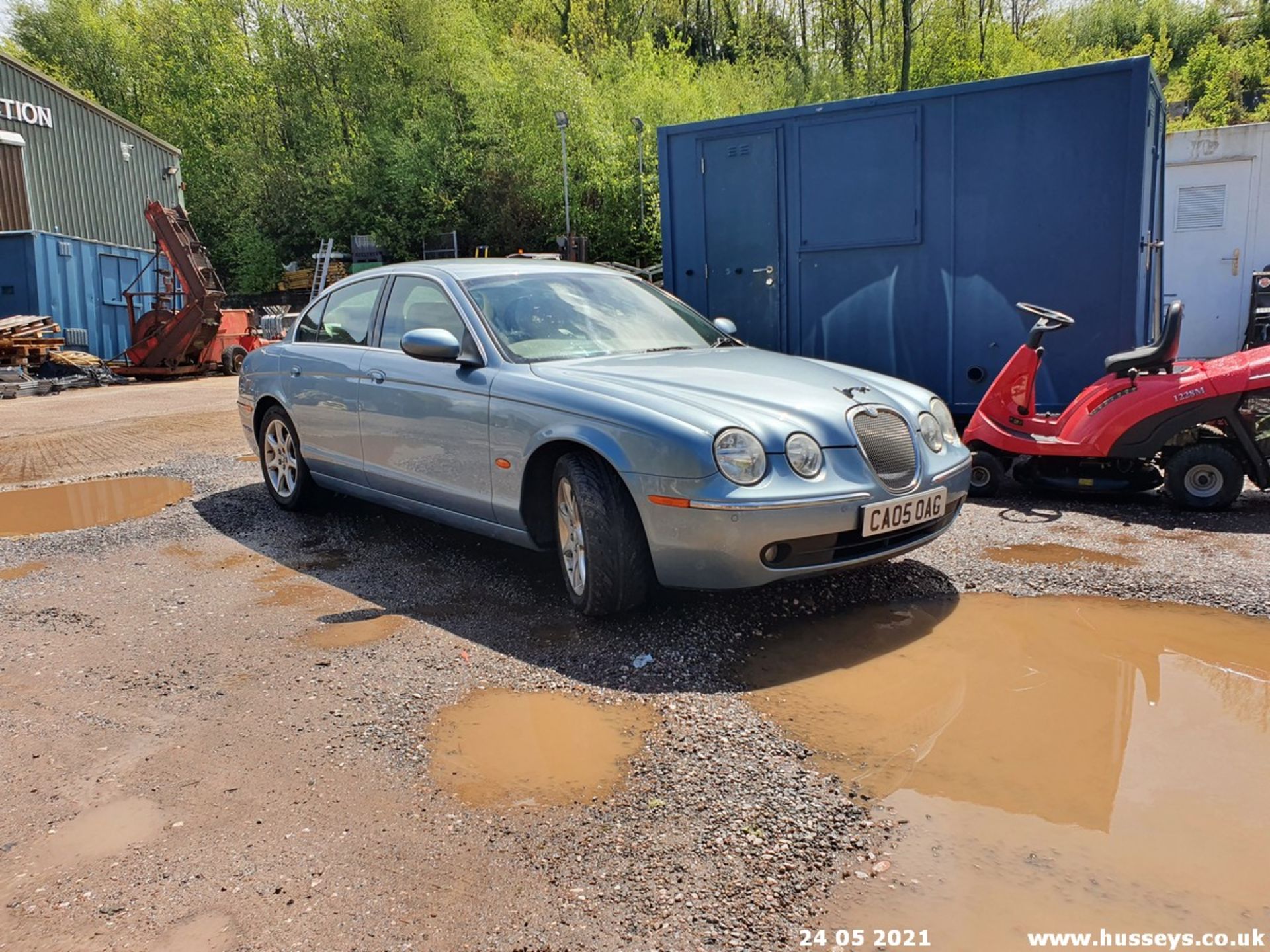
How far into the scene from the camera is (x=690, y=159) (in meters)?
8.66

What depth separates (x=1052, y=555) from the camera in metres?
4.99

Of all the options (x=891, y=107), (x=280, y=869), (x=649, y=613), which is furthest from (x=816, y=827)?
(x=891, y=107)

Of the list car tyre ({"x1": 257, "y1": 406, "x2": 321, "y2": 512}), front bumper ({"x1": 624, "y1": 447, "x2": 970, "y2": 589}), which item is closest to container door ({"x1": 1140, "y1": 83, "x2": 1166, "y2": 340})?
front bumper ({"x1": 624, "y1": 447, "x2": 970, "y2": 589})

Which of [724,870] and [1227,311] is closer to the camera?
[724,870]

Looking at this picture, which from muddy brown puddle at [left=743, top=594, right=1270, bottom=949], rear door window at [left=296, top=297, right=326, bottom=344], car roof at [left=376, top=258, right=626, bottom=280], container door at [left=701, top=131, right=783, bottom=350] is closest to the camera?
muddy brown puddle at [left=743, top=594, right=1270, bottom=949]

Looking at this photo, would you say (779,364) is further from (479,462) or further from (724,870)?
(724,870)

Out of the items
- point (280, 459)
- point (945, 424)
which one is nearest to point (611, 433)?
point (945, 424)

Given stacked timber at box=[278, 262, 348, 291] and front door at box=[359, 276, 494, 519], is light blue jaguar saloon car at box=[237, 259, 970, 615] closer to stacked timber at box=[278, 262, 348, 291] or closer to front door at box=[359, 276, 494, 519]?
front door at box=[359, 276, 494, 519]

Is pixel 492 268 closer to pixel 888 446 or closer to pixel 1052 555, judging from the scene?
pixel 888 446

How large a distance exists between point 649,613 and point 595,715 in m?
0.91

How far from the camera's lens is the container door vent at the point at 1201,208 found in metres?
14.9

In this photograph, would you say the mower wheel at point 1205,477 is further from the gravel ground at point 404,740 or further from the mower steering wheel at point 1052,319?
the mower steering wheel at point 1052,319

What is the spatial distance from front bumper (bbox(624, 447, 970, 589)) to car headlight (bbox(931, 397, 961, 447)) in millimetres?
650

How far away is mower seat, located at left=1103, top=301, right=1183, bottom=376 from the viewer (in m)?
5.69
